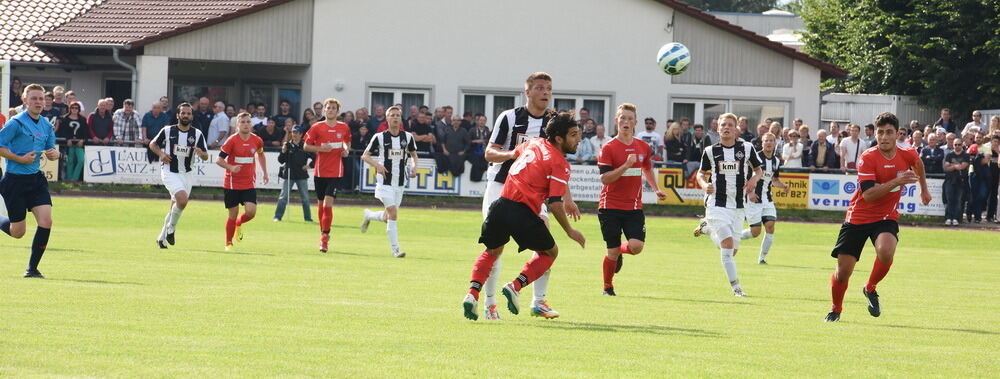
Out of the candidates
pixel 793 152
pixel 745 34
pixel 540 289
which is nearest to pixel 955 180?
pixel 793 152

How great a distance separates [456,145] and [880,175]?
20149 mm

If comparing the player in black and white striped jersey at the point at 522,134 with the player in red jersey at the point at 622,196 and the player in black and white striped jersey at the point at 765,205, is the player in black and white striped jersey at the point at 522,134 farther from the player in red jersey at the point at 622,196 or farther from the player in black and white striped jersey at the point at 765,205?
the player in black and white striped jersey at the point at 765,205

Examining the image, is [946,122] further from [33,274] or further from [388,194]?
[33,274]

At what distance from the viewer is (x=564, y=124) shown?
1079cm

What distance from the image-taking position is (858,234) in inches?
488

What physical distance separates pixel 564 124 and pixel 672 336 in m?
1.77

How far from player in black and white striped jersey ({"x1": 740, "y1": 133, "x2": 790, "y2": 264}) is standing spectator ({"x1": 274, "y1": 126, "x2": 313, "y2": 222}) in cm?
945

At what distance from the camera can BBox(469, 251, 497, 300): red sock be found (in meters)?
10.8

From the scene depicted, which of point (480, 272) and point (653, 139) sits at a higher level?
point (653, 139)

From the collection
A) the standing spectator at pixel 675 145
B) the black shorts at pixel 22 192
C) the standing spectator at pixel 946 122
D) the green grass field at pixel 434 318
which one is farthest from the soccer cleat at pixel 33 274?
the standing spectator at pixel 946 122

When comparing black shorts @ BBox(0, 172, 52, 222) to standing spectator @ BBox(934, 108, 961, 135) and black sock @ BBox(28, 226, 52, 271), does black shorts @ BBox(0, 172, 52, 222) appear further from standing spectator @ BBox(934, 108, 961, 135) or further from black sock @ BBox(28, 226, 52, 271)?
standing spectator @ BBox(934, 108, 961, 135)

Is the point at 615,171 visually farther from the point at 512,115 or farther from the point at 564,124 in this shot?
the point at 564,124

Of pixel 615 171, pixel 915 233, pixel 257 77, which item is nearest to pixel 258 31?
pixel 257 77

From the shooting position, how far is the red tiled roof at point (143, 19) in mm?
36531
